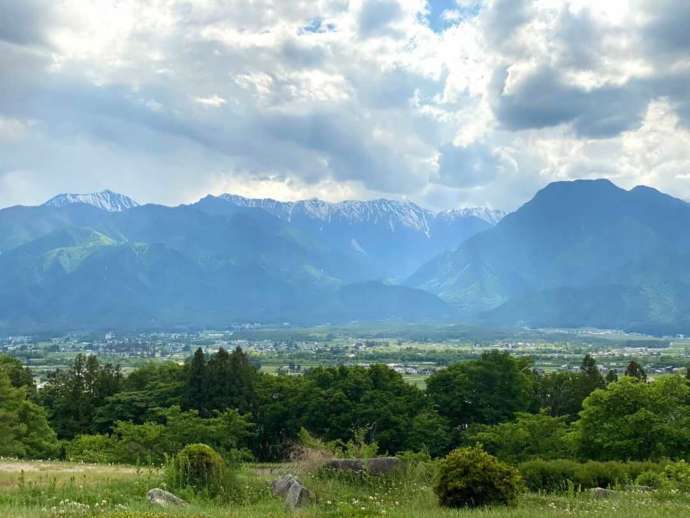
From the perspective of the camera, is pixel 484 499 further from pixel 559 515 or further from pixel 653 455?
pixel 653 455

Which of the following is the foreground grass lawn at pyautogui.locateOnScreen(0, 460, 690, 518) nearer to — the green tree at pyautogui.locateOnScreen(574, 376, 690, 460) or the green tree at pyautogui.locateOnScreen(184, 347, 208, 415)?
the green tree at pyautogui.locateOnScreen(574, 376, 690, 460)

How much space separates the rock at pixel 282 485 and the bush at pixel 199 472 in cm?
112

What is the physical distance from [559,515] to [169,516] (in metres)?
7.13

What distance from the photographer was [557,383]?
59.5 m

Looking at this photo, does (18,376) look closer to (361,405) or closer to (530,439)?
(361,405)

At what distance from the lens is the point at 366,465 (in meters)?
16.9

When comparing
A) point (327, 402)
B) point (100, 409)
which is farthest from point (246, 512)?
point (100, 409)

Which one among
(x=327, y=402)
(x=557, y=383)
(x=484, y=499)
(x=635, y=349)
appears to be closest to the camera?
(x=484, y=499)

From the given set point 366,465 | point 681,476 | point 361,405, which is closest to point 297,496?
point 366,465

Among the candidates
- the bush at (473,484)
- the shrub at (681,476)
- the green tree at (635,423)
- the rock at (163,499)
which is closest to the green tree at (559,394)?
the green tree at (635,423)

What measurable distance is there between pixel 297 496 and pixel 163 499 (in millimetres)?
2849

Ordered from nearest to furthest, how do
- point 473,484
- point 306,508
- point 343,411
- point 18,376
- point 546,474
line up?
point 306,508
point 473,484
point 546,474
point 343,411
point 18,376

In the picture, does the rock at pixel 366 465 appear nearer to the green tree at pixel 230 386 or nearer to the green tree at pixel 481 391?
the green tree at pixel 481 391

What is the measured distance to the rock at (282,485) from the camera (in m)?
15.1
